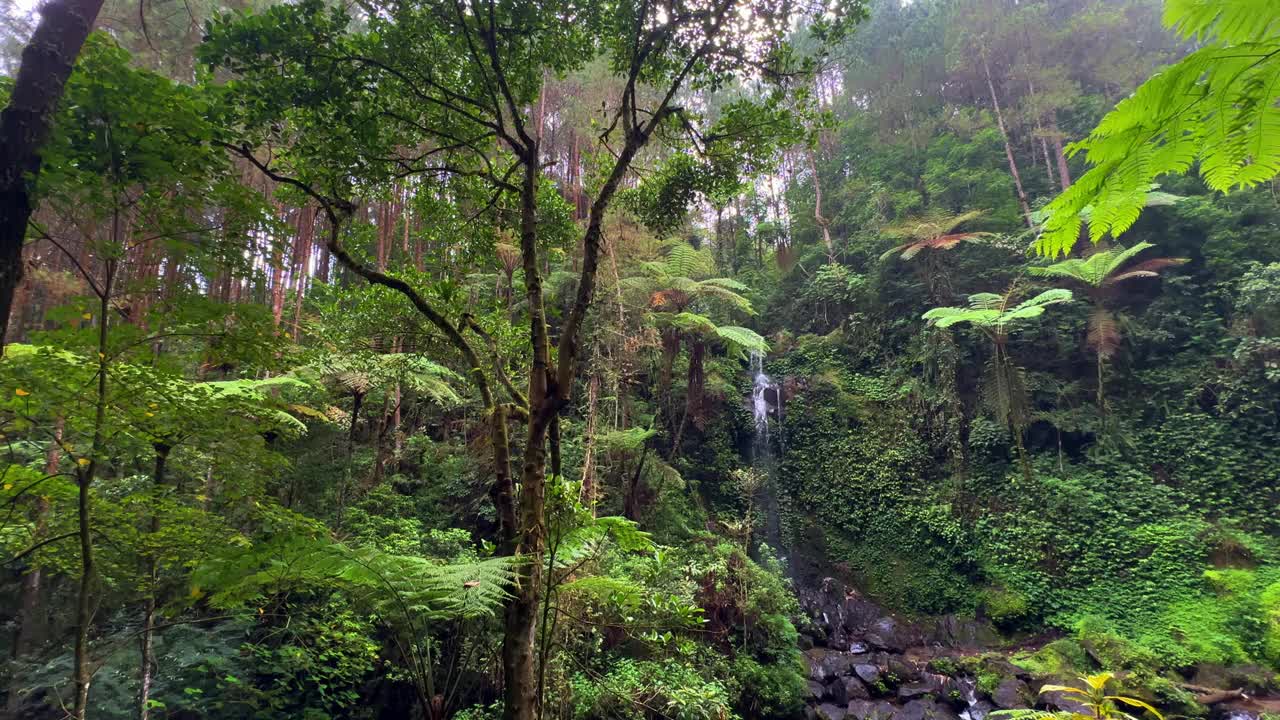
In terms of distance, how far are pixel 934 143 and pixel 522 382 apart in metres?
15.7

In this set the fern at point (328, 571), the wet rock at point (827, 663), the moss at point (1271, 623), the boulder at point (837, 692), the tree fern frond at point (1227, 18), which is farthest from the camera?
the wet rock at point (827, 663)

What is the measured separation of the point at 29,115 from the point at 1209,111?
377cm

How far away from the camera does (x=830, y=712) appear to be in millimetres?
7016

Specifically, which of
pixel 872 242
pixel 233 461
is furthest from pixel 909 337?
pixel 233 461

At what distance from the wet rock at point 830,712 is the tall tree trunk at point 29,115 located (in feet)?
27.7

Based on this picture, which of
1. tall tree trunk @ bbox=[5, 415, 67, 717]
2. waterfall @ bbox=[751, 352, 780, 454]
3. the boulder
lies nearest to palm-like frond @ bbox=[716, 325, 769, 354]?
waterfall @ bbox=[751, 352, 780, 454]

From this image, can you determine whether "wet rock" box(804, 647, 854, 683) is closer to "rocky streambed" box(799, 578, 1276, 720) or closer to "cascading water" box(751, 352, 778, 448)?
"rocky streambed" box(799, 578, 1276, 720)

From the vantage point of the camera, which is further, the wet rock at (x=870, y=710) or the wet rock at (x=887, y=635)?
the wet rock at (x=887, y=635)

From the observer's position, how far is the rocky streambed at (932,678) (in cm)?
646

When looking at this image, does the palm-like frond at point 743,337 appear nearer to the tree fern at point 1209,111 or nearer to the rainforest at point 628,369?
the rainforest at point 628,369

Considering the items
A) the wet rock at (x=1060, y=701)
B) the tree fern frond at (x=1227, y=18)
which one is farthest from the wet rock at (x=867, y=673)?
the tree fern frond at (x=1227, y=18)

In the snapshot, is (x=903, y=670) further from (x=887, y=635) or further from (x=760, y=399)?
(x=760, y=399)

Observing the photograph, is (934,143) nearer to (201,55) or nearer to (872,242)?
Answer: (872,242)

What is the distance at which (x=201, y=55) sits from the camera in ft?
8.36
